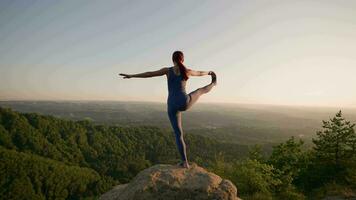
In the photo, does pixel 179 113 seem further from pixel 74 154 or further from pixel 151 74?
pixel 74 154

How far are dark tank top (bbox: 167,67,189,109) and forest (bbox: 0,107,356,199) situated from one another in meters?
10.5

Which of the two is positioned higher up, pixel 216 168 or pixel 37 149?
pixel 216 168

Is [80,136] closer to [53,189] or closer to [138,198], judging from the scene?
[53,189]

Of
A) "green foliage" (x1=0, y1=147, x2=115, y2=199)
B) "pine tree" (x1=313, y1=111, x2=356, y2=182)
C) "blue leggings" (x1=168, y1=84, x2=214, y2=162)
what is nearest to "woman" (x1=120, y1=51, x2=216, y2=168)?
"blue leggings" (x1=168, y1=84, x2=214, y2=162)

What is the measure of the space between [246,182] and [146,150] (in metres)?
141

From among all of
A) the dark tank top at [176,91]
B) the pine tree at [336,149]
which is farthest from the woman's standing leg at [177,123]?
the pine tree at [336,149]

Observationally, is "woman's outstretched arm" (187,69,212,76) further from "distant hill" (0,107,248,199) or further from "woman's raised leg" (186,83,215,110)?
"distant hill" (0,107,248,199)

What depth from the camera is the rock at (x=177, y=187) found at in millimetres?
7438

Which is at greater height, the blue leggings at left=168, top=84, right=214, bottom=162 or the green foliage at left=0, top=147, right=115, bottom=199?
the blue leggings at left=168, top=84, right=214, bottom=162

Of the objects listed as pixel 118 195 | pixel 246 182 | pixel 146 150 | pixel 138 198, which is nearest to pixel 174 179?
pixel 138 198

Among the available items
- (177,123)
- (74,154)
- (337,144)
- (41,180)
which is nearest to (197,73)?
(177,123)

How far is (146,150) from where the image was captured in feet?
513

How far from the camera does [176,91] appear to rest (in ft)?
25.1

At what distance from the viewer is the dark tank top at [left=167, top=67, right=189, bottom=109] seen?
7575 millimetres
